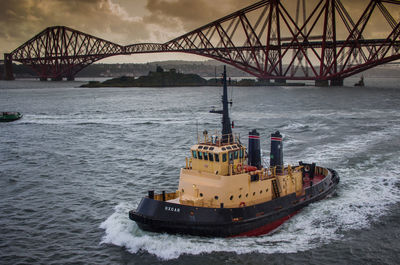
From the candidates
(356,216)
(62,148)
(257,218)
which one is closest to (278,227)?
(257,218)

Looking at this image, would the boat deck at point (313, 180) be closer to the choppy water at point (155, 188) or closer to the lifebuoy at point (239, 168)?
the choppy water at point (155, 188)

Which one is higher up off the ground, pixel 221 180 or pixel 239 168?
pixel 239 168

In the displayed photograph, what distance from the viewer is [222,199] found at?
17094 mm

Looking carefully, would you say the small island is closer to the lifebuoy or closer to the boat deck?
the boat deck

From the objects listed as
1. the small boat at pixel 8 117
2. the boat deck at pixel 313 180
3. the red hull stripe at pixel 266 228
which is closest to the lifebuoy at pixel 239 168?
the red hull stripe at pixel 266 228

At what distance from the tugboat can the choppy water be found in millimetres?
638

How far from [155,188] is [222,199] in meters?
7.99

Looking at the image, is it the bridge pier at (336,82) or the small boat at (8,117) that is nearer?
the small boat at (8,117)

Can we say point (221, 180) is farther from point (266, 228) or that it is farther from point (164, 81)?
point (164, 81)

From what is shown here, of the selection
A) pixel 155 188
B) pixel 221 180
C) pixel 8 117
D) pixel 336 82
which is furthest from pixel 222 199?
pixel 336 82

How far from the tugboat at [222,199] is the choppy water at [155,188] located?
0.64 m

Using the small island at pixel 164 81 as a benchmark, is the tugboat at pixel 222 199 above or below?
below

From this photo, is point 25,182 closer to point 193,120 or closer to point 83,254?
point 83,254

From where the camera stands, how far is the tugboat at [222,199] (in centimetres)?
1648
